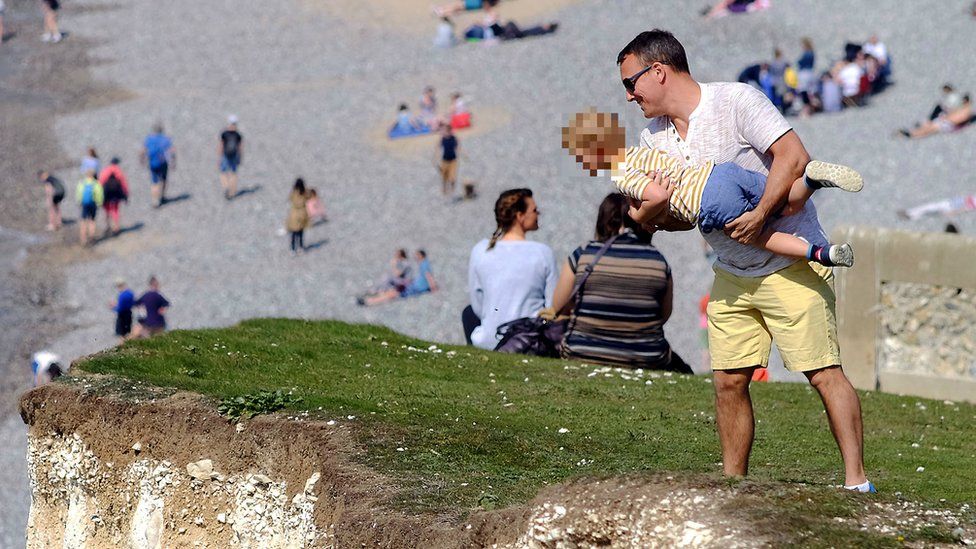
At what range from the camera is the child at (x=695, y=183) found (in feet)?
21.2

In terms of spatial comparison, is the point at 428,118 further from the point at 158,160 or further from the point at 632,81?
the point at 632,81

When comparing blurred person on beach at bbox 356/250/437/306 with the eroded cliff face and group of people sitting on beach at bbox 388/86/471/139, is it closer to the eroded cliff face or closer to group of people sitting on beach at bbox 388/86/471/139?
group of people sitting on beach at bbox 388/86/471/139

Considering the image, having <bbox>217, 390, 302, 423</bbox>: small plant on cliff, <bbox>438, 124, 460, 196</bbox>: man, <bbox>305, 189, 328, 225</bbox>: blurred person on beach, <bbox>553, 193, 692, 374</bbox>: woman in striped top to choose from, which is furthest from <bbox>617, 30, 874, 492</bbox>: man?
<bbox>305, 189, 328, 225</bbox>: blurred person on beach

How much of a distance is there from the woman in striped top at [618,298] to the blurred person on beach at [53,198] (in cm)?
2596

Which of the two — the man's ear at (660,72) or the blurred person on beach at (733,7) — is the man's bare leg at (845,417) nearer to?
the man's ear at (660,72)

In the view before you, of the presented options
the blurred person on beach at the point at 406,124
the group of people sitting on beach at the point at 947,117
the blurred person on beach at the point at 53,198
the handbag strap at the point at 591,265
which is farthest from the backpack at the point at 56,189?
the handbag strap at the point at 591,265

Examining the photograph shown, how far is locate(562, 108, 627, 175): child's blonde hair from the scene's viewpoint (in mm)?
6898

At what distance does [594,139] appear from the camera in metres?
6.90

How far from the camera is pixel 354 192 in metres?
35.2

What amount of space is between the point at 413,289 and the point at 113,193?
30.1ft

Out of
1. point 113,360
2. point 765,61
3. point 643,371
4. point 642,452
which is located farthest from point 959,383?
point 765,61

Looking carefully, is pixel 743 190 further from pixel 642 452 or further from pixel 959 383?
pixel 959 383

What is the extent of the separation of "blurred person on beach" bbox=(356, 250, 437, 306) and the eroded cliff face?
1885cm

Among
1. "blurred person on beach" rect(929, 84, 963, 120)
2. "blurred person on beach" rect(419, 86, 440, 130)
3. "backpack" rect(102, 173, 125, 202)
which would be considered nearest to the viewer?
"backpack" rect(102, 173, 125, 202)
